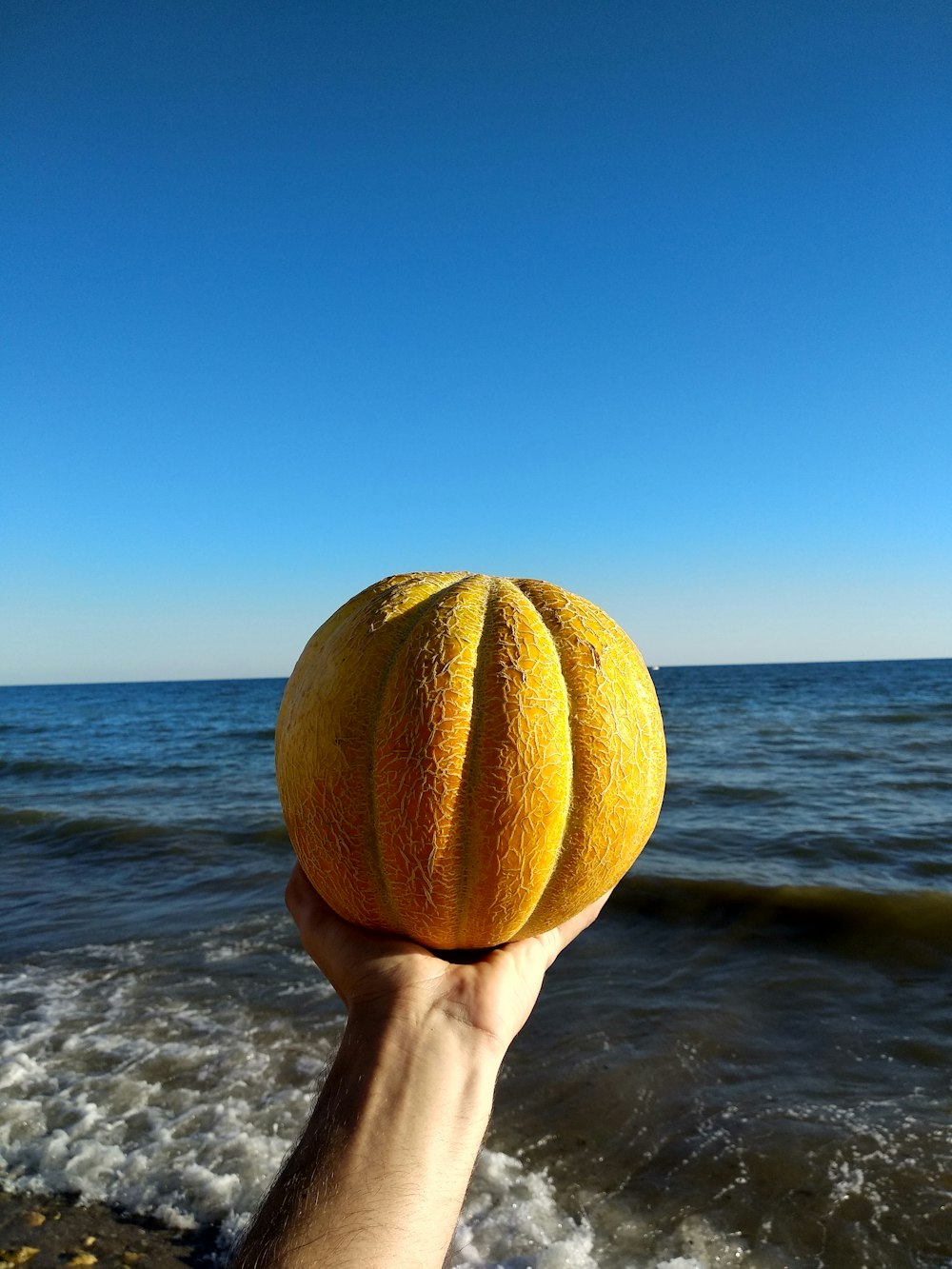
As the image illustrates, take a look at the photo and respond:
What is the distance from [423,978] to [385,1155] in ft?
1.29

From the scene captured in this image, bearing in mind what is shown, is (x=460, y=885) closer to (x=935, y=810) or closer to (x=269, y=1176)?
(x=269, y=1176)

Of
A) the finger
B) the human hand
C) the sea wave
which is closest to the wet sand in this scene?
the human hand

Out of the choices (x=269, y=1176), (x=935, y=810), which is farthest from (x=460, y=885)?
(x=935, y=810)

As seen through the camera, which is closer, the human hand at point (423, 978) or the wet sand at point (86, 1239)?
the human hand at point (423, 978)

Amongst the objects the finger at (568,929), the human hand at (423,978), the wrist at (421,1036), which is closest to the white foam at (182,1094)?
the finger at (568,929)

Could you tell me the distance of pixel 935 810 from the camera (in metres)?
11.6

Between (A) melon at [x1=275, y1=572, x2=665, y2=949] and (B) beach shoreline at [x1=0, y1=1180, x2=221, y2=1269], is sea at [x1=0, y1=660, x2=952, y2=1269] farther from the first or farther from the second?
(A) melon at [x1=275, y1=572, x2=665, y2=949]

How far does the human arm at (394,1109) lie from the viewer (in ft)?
4.54

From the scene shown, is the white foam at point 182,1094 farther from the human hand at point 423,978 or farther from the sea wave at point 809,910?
the sea wave at point 809,910

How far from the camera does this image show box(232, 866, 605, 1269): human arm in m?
1.38

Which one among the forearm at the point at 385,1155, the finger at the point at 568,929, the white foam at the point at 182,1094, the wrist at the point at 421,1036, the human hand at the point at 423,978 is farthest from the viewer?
the white foam at the point at 182,1094

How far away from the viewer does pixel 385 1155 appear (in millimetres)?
1513

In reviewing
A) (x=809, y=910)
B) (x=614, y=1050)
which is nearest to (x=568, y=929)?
(x=614, y=1050)

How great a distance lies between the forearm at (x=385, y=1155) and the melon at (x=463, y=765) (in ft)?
0.98
